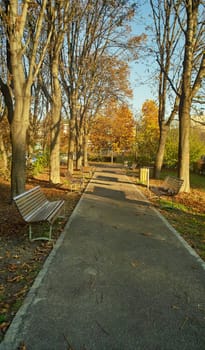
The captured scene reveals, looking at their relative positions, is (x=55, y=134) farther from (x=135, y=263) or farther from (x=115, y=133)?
(x=115, y=133)

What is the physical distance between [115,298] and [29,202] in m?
3.11

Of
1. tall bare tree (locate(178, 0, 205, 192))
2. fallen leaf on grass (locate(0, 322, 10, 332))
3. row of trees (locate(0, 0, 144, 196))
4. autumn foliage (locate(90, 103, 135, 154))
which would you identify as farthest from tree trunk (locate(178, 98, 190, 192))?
autumn foliage (locate(90, 103, 135, 154))

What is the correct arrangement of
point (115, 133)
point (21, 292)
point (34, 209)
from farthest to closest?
point (115, 133) < point (34, 209) < point (21, 292)

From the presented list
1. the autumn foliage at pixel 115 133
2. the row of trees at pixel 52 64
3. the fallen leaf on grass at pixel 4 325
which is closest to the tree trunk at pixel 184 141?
the row of trees at pixel 52 64

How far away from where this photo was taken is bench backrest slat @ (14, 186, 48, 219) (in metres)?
5.04

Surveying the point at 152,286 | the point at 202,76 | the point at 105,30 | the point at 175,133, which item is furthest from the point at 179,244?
the point at 175,133

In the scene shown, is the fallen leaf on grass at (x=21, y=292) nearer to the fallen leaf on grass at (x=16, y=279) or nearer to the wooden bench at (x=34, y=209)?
the fallen leaf on grass at (x=16, y=279)

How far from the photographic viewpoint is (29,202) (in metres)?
5.69

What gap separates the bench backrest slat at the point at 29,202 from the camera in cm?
504

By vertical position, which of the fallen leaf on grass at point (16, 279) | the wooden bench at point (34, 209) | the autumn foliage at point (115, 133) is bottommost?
the fallen leaf on grass at point (16, 279)

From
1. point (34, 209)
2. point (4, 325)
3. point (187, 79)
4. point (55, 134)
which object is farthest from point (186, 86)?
point (4, 325)

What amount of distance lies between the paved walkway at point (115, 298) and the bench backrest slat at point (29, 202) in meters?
0.89

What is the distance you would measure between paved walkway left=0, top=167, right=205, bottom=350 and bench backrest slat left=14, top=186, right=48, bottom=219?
2.91 ft

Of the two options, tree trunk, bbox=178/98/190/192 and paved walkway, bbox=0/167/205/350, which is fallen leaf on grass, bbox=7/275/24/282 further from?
tree trunk, bbox=178/98/190/192
